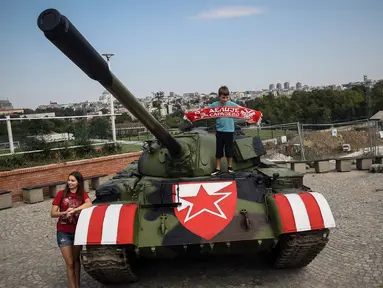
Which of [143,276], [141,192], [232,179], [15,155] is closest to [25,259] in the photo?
[143,276]

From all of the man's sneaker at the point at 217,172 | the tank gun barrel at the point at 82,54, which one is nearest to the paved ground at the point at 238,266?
→ the man's sneaker at the point at 217,172

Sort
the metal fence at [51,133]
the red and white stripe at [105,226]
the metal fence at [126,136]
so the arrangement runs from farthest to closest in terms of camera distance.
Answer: the metal fence at [126,136]
the metal fence at [51,133]
the red and white stripe at [105,226]

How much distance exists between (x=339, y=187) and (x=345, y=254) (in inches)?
254

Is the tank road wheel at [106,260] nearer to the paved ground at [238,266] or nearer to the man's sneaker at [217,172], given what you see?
the paved ground at [238,266]

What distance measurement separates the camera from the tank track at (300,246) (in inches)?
217

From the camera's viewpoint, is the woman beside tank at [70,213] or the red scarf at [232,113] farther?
the red scarf at [232,113]

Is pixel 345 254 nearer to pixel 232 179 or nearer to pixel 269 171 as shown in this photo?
pixel 269 171

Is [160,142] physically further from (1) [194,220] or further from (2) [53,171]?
(2) [53,171]

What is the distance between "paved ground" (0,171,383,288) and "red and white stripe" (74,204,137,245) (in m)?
1.22

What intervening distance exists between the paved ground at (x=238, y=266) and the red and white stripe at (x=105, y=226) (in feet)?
4.00

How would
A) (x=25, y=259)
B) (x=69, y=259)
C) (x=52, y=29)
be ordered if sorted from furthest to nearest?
(x=25, y=259) < (x=69, y=259) < (x=52, y=29)

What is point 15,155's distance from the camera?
45.5 feet

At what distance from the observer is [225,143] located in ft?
22.0

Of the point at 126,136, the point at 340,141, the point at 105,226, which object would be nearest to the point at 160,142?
the point at 105,226
